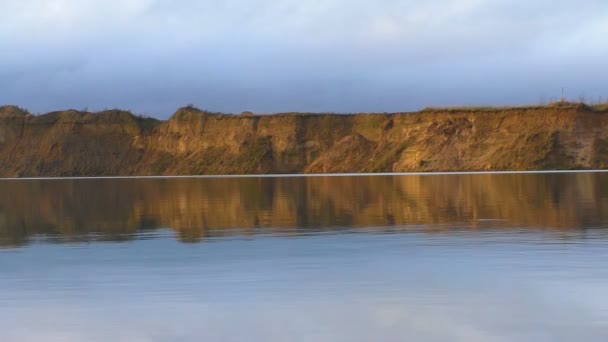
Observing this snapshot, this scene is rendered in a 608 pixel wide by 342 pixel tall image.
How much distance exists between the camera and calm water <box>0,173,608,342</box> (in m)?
10.6

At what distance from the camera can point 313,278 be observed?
14383mm

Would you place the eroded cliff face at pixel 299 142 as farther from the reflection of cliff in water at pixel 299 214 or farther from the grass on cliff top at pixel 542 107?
the reflection of cliff in water at pixel 299 214

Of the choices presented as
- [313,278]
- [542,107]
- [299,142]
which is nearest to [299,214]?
[313,278]

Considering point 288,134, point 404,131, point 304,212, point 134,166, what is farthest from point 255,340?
point 134,166

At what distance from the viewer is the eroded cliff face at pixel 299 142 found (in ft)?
319

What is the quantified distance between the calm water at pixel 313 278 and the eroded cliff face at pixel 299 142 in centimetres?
7098

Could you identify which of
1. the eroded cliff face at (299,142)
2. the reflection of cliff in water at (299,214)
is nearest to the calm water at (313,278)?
the reflection of cliff in water at (299,214)

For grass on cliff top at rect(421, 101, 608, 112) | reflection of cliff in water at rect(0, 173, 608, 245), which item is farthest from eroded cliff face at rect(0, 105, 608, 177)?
reflection of cliff in water at rect(0, 173, 608, 245)

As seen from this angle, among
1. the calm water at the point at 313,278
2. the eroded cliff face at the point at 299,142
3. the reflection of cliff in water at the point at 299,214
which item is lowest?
the calm water at the point at 313,278

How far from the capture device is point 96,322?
11.2 m

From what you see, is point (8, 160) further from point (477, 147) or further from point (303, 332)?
point (303, 332)

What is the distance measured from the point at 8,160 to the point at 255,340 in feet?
428

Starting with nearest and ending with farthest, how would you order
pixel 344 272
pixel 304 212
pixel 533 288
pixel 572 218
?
1. pixel 533 288
2. pixel 344 272
3. pixel 572 218
4. pixel 304 212

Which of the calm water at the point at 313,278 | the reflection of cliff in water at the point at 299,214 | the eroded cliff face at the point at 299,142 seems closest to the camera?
the calm water at the point at 313,278
